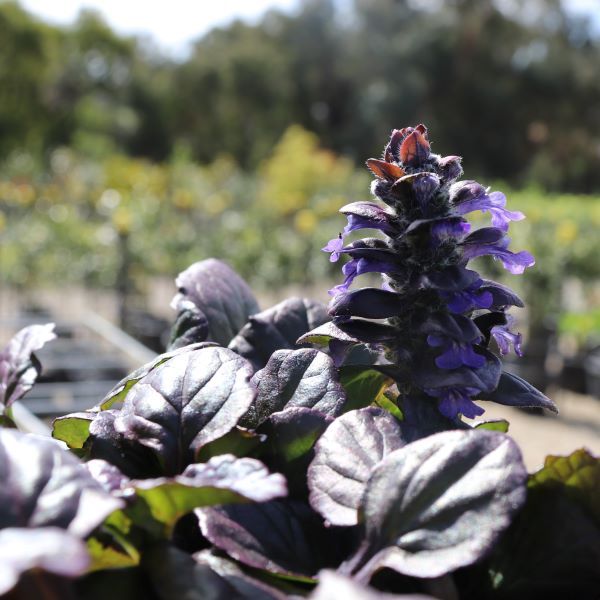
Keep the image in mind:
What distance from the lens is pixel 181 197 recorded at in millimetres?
8547

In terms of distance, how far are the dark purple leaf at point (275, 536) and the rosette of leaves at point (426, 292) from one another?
4.7 inches

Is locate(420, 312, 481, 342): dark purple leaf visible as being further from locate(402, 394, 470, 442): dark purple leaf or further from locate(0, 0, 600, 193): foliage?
locate(0, 0, 600, 193): foliage

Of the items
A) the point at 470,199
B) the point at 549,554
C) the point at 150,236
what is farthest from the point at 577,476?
the point at 150,236

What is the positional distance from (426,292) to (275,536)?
0.25m

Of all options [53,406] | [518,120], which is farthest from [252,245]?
[518,120]

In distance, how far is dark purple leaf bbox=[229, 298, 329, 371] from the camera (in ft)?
2.72

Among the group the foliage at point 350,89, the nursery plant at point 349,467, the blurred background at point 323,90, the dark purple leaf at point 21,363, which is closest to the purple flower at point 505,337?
the nursery plant at point 349,467

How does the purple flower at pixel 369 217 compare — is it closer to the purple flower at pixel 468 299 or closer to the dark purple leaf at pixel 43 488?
the purple flower at pixel 468 299

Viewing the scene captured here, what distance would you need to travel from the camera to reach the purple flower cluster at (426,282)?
63 centimetres

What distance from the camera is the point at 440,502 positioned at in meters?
0.49

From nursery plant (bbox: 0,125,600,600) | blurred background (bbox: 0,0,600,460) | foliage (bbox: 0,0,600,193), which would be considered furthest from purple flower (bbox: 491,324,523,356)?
foliage (bbox: 0,0,600,193)

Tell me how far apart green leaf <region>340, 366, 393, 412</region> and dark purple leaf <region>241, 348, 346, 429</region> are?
5 cm

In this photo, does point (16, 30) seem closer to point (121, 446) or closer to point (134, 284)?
point (134, 284)

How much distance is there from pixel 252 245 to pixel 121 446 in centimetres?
627
